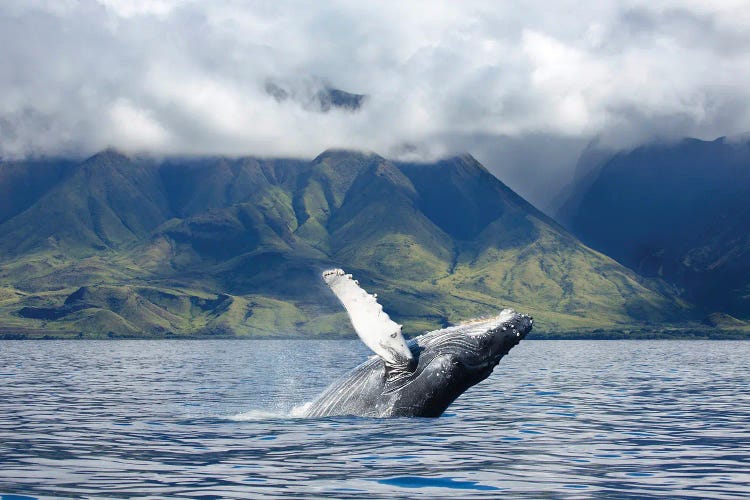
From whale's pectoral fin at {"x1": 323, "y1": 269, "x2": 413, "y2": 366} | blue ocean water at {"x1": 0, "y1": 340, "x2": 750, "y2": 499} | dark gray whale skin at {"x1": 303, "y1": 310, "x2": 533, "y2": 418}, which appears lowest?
blue ocean water at {"x1": 0, "y1": 340, "x2": 750, "y2": 499}

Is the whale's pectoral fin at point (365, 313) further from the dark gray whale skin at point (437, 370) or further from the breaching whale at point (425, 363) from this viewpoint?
the dark gray whale skin at point (437, 370)

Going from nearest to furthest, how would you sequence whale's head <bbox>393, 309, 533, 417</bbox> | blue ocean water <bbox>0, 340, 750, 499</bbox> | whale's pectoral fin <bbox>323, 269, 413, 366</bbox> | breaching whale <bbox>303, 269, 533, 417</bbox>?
blue ocean water <bbox>0, 340, 750, 499</bbox>
whale's pectoral fin <bbox>323, 269, 413, 366</bbox>
breaching whale <bbox>303, 269, 533, 417</bbox>
whale's head <bbox>393, 309, 533, 417</bbox>

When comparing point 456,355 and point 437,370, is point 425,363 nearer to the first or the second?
point 437,370

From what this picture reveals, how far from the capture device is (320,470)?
14969 mm

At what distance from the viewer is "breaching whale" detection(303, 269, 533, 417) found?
1833 cm

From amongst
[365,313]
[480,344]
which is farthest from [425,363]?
[365,313]

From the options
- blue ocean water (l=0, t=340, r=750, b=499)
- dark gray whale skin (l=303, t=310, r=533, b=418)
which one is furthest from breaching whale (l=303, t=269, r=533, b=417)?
blue ocean water (l=0, t=340, r=750, b=499)

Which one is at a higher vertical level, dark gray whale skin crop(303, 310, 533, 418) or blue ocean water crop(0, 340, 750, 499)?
dark gray whale skin crop(303, 310, 533, 418)

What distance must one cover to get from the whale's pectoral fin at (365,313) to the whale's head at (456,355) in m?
1.25

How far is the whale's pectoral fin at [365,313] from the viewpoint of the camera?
57.4 feet

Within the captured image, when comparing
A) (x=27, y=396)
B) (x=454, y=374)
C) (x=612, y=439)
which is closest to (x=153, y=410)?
(x=27, y=396)

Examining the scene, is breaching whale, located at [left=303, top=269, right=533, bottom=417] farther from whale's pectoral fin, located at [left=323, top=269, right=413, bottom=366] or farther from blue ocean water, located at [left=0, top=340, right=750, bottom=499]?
blue ocean water, located at [left=0, top=340, right=750, bottom=499]

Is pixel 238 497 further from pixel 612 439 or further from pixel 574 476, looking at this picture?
pixel 612 439

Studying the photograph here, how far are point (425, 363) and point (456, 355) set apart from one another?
2.08ft
